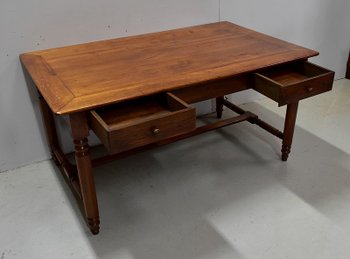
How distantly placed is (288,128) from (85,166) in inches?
42.7

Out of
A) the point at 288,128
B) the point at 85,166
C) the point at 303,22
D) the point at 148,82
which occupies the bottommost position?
the point at 288,128

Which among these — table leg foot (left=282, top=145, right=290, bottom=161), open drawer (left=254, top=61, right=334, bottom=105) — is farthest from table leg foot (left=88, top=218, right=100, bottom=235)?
table leg foot (left=282, top=145, right=290, bottom=161)

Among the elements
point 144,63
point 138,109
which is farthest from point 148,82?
point 144,63

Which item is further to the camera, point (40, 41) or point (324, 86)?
point (40, 41)

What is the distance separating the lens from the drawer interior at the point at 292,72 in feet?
5.49

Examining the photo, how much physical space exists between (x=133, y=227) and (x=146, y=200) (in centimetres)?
19

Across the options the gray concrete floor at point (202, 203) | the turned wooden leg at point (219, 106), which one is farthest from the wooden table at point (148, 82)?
the turned wooden leg at point (219, 106)

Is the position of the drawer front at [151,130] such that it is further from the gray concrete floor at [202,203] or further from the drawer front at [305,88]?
the gray concrete floor at [202,203]

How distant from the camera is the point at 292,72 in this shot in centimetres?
177

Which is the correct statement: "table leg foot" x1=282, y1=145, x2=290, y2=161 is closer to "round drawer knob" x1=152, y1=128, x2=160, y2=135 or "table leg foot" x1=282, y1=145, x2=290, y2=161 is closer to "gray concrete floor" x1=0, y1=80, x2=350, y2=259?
"gray concrete floor" x1=0, y1=80, x2=350, y2=259

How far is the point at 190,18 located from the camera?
220 cm

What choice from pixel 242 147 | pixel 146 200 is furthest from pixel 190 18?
pixel 146 200

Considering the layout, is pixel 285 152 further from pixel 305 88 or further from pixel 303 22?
pixel 303 22

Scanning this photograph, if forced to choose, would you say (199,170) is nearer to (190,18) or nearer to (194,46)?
(194,46)
